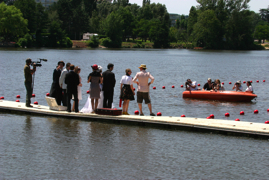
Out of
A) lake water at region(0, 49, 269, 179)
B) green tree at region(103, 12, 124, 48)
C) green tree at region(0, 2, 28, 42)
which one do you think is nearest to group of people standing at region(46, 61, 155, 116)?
lake water at region(0, 49, 269, 179)

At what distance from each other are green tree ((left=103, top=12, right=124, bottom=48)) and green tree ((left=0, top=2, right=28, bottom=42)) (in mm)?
29213

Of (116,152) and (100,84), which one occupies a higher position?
(100,84)

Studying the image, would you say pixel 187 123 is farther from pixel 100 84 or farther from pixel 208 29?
pixel 208 29

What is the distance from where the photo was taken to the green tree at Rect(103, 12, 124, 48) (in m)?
118

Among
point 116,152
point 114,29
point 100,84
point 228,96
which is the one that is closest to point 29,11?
point 114,29

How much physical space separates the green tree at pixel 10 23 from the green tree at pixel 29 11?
10402 mm

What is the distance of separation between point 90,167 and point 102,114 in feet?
16.0

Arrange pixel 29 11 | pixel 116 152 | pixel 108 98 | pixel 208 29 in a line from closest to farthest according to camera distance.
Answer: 1. pixel 116 152
2. pixel 108 98
3. pixel 208 29
4. pixel 29 11

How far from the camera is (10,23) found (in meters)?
96.0

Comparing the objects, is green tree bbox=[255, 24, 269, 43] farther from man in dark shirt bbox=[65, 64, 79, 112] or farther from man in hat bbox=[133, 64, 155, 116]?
man in dark shirt bbox=[65, 64, 79, 112]

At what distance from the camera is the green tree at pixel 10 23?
95375 millimetres

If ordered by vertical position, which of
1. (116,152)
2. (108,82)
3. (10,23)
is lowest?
(116,152)

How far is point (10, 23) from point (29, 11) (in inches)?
708

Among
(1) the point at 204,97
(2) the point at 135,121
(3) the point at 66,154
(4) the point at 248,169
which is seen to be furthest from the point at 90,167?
(1) the point at 204,97
